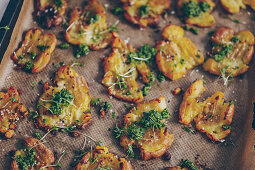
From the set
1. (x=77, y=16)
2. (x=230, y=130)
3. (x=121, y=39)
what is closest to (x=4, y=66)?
(x=77, y=16)

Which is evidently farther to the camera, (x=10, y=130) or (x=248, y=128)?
(x=248, y=128)

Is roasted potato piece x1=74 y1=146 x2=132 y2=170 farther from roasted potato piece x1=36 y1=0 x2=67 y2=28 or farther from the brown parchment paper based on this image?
roasted potato piece x1=36 y1=0 x2=67 y2=28

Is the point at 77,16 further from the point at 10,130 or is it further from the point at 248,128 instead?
the point at 248,128

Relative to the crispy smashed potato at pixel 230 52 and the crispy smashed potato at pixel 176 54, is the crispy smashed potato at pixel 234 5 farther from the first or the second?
the crispy smashed potato at pixel 176 54

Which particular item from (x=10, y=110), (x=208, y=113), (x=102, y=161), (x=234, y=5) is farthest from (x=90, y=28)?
(x=234, y=5)

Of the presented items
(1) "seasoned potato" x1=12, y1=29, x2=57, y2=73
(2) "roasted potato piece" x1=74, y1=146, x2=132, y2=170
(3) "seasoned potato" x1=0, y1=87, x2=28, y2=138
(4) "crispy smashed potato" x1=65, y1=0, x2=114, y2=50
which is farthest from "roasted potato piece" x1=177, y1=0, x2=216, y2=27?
(3) "seasoned potato" x1=0, y1=87, x2=28, y2=138

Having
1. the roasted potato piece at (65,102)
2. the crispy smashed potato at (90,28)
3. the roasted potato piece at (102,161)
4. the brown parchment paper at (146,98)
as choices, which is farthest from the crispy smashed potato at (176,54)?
the roasted potato piece at (102,161)

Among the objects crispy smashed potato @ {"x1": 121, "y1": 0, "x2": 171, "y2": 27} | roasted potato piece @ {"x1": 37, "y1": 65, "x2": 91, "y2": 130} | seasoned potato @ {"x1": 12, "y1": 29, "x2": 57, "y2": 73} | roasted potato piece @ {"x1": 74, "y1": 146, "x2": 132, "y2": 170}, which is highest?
crispy smashed potato @ {"x1": 121, "y1": 0, "x2": 171, "y2": 27}
